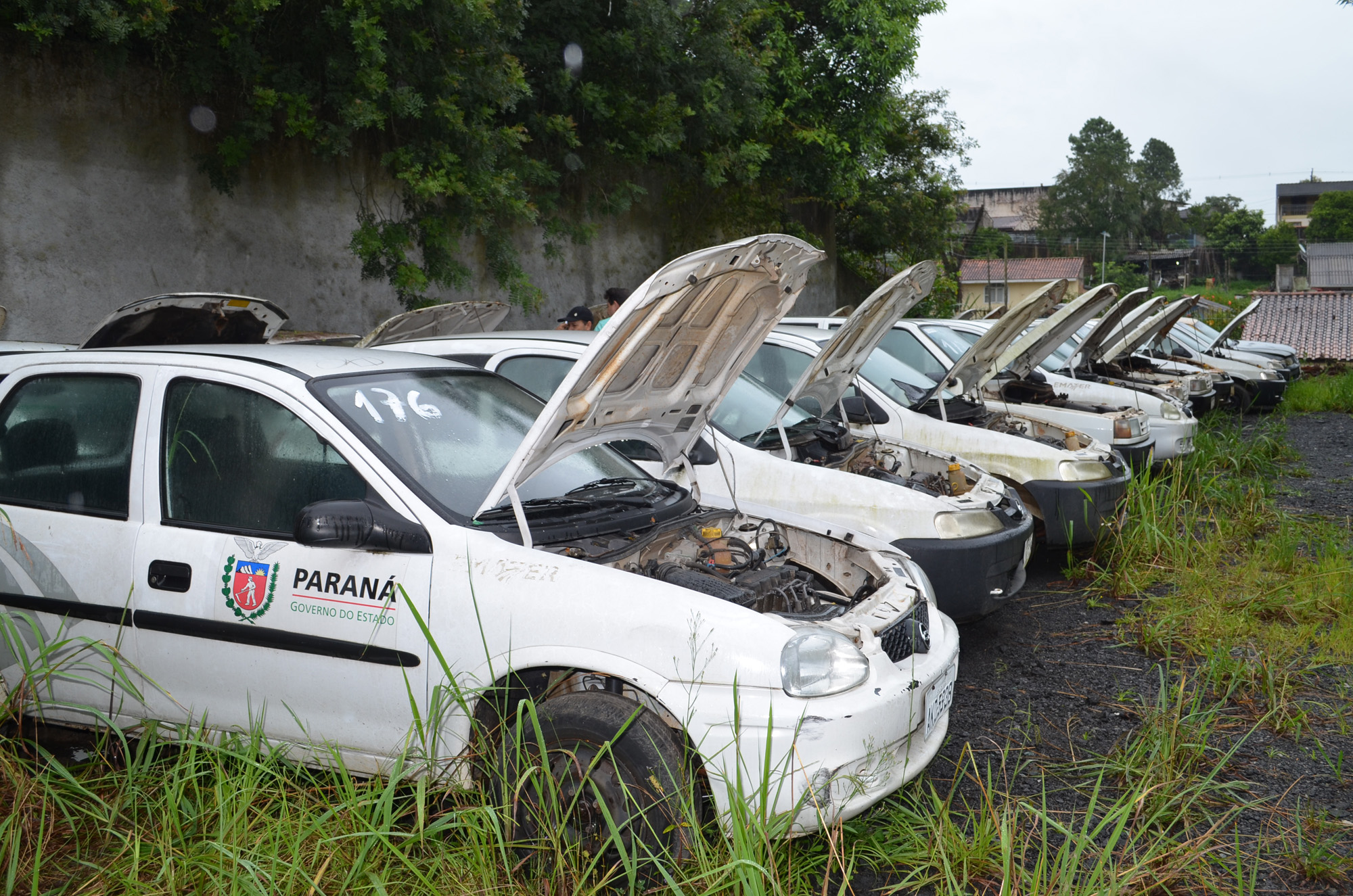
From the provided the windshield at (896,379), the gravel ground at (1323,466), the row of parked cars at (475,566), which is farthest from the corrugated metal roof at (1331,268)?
the row of parked cars at (475,566)

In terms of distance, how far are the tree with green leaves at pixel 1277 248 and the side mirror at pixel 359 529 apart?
61887 mm

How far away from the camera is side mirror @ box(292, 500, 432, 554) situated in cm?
268

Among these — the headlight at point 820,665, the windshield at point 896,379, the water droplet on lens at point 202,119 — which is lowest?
the headlight at point 820,665

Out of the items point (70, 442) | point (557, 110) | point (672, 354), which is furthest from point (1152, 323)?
point (70, 442)

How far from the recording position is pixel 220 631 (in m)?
2.95

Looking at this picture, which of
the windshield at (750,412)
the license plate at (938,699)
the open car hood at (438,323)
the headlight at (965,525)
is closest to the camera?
the license plate at (938,699)

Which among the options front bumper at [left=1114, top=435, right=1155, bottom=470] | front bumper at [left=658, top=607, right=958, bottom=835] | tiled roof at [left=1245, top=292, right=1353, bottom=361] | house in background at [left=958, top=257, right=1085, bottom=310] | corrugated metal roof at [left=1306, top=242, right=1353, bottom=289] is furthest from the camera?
house in background at [left=958, top=257, right=1085, bottom=310]

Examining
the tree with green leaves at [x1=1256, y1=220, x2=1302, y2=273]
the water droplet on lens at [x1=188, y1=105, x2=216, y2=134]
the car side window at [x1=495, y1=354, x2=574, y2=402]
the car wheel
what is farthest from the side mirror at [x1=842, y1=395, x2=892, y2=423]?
the tree with green leaves at [x1=1256, y1=220, x2=1302, y2=273]

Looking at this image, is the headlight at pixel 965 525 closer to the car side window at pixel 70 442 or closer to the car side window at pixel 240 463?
the car side window at pixel 240 463

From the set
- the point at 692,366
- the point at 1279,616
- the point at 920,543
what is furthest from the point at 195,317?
the point at 1279,616

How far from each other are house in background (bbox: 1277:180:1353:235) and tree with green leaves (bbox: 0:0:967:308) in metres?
74.0

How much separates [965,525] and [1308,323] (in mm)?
17658

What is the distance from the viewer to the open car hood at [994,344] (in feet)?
20.8

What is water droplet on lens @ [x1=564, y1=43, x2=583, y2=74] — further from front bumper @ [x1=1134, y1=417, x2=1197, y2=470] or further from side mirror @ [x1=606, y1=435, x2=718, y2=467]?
side mirror @ [x1=606, y1=435, x2=718, y2=467]
